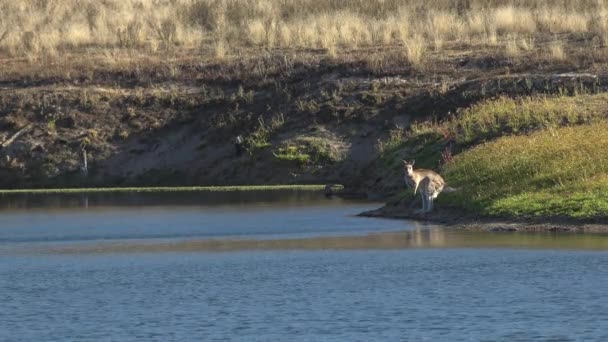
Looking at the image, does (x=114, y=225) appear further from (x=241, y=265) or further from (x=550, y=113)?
(x=550, y=113)

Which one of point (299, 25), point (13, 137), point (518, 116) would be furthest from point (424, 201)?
point (299, 25)

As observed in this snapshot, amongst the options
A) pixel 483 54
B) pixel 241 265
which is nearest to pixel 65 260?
pixel 241 265

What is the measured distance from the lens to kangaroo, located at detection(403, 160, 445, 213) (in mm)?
31438

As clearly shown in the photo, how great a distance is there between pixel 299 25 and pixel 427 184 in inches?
947

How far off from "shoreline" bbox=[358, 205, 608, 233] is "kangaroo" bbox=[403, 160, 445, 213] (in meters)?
0.24

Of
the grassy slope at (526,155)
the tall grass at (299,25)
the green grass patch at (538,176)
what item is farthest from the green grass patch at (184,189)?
the tall grass at (299,25)

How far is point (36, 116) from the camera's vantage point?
4856cm

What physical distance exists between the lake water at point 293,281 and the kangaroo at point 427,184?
0.78m

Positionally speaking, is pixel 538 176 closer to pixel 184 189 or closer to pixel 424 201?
pixel 424 201

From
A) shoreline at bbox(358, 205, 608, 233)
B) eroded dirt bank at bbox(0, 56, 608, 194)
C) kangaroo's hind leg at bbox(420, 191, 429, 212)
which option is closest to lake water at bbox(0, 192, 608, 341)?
shoreline at bbox(358, 205, 608, 233)

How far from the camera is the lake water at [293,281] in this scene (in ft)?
64.4

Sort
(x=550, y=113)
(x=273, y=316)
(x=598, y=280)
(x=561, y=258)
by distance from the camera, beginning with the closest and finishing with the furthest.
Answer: (x=273, y=316) < (x=598, y=280) < (x=561, y=258) < (x=550, y=113)

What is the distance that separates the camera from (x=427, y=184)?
103 ft

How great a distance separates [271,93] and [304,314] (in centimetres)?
2772
